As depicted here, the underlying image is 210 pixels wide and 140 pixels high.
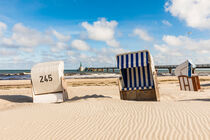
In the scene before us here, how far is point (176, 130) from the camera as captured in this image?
3.71 meters

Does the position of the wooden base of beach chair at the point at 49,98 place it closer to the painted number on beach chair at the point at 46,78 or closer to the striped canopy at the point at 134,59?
the painted number on beach chair at the point at 46,78

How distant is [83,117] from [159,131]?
243 cm

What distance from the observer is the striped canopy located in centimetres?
789

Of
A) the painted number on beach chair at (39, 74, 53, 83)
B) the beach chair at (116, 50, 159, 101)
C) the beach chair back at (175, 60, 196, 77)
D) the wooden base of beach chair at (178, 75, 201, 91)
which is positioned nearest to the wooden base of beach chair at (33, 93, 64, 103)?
the painted number on beach chair at (39, 74, 53, 83)

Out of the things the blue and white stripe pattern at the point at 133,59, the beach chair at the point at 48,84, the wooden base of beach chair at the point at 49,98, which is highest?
the blue and white stripe pattern at the point at 133,59

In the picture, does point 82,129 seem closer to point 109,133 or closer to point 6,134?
point 109,133

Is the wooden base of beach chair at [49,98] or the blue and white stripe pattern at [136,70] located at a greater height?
the blue and white stripe pattern at [136,70]

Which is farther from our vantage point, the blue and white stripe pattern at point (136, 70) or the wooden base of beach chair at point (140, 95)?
the wooden base of beach chair at point (140, 95)

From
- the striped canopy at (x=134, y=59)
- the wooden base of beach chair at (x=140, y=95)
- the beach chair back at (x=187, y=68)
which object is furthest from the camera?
the beach chair back at (x=187, y=68)

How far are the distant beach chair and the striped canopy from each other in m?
5.99

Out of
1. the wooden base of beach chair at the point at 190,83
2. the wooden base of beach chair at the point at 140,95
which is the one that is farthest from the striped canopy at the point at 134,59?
the wooden base of beach chair at the point at 190,83

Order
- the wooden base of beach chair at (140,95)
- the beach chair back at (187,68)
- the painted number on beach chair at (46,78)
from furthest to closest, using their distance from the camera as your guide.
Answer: the beach chair back at (187,68)
the painted number on beach chair at (46,78)
the wooden base of beach chair at (140,95)

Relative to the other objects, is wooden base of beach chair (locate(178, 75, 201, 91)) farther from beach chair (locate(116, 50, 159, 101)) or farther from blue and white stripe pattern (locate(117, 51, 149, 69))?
blue and white stripe pattern (locate(117, 51, 149, 69))

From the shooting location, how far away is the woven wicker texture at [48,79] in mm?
9148
